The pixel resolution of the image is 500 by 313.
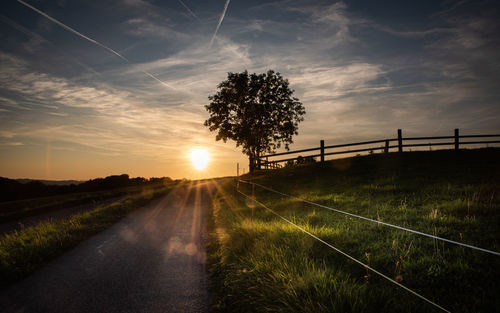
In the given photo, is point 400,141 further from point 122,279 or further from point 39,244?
point 39,244

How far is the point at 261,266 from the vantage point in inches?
159

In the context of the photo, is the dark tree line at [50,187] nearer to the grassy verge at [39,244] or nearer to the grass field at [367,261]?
the grassy verge at [39,244]

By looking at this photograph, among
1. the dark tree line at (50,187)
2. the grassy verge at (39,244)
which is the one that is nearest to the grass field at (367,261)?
the grassy verge at (39,244)

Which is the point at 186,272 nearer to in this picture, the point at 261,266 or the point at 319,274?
the point at 261,266

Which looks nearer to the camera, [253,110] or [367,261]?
[367,261]

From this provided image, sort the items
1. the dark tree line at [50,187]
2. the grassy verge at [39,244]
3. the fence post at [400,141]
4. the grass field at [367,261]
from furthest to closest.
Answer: the dark tree line at [50,187], the fence post at [400,141], the grassy verge at [39,244], the grass field at [367,261]

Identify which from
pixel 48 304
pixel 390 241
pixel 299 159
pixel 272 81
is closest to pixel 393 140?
pixel 299 159

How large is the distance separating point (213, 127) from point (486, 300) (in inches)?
1085

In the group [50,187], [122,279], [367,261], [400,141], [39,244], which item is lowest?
[50,187]

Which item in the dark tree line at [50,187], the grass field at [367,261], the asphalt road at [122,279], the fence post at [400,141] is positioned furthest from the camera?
the dark tree line at [50,187]

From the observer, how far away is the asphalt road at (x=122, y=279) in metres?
4.03

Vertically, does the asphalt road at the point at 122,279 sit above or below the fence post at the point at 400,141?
below

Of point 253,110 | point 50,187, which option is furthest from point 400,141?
point 50,187

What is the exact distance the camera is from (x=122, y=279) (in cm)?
496
